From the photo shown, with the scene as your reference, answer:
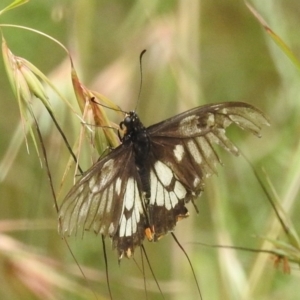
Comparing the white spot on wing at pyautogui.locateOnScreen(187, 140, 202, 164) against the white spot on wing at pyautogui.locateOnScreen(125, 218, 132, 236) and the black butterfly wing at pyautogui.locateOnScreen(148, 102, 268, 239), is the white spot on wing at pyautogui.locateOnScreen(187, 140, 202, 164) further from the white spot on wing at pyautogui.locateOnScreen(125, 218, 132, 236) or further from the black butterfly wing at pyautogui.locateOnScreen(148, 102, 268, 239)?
the white spot on wing at pyautogui.locateOnScreen(125, 218, 132, 236)

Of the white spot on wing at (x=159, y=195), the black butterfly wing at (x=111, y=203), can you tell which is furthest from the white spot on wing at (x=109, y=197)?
the white spot on wing at (x=159, y=195)

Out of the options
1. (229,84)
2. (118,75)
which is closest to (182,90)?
(118,75)

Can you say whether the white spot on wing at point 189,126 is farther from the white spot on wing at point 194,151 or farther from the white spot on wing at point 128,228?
the white spot on wing at point 128,228

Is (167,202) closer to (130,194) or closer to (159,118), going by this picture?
(130,194)

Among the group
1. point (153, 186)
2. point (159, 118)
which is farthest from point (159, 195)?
point (159, 118)

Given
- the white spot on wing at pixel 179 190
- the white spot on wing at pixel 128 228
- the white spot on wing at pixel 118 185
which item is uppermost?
the white spot on wing at pixel 118 185

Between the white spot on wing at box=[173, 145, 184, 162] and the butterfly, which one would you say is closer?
the butterfly

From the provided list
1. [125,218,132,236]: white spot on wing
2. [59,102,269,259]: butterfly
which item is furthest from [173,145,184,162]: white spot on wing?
[125,218,132,236]: white spot on wing

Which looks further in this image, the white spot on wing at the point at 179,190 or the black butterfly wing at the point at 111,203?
the white spot on wing at the point at 179,190
